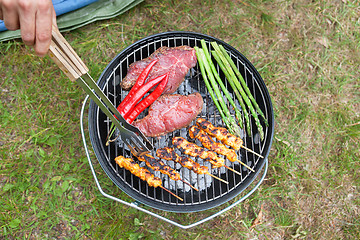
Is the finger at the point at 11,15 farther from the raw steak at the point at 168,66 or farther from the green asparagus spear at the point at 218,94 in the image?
the green asparagus spear at the point at 218,94

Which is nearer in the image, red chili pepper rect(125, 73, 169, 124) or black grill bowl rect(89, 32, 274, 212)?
black grill bowl rect(89, 32, 274, 212)

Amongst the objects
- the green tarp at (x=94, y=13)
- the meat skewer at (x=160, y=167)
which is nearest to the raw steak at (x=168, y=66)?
the meat skewer at (x=160, y=167)

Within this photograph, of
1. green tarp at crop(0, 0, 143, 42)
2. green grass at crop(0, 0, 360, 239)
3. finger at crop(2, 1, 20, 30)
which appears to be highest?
finger at crop(2, 1, 20, 30)

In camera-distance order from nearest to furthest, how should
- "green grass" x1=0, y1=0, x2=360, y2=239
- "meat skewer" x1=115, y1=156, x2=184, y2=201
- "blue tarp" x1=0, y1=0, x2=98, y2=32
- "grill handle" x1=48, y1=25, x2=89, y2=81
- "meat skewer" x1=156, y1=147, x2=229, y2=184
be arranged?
1. "grill handle" x1=48, y1=25, x2=89, y2=81
2. "meat skewer" x1=115, y1=156, x2=184, y2=201
3. "meat skewer" x1=156, y1=147, x2=229, y2=184
4. "green grass" x1=0, y1=0, x2=360, y2=239
5. "blue tarp" x1=0, y1=0, x2=98, y2=32

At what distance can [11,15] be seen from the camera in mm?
2205

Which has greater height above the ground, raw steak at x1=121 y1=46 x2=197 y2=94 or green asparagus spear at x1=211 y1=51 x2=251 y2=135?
raw steak at x1=121 y1=46 x2=197 y2=94

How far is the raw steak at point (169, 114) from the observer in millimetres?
3906

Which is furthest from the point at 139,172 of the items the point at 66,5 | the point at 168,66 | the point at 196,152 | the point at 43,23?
the point at 66,5

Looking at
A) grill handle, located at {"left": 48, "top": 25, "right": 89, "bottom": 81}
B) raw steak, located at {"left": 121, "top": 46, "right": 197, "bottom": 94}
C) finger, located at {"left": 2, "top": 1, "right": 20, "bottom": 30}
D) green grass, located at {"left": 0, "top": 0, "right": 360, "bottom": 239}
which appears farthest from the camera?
green grass, located at {"left": 0, "top": 0, "right": 360, "bottom": 239}

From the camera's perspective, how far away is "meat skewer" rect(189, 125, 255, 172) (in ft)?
12.9

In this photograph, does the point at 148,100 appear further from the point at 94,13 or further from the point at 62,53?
the point at 94,13

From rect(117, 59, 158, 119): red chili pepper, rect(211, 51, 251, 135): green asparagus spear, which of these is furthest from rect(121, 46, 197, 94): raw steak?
rect(211, 51, 251, 135): green asparagus spear

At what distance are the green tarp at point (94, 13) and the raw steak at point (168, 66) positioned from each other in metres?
1.49

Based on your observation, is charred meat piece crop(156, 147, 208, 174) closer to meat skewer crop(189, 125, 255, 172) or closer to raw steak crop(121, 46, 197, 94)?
meat skewer crop(189, 125, 255, 172)
